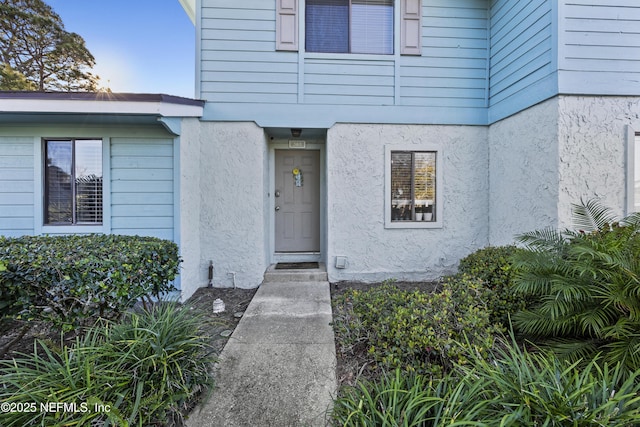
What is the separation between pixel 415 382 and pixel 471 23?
5.86 m

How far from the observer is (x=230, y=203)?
4.82 m

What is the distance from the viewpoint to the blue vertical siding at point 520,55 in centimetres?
377

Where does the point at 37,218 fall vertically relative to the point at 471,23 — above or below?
below

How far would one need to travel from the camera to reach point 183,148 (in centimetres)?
439

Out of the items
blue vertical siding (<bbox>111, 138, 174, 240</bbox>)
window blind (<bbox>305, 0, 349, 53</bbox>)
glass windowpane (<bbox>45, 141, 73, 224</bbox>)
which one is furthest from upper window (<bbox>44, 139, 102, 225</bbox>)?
window blind (<bbox>305, 0, 349, 53</bbox>)

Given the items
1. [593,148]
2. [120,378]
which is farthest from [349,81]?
[120,378]

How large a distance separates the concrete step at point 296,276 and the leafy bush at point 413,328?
177 cm

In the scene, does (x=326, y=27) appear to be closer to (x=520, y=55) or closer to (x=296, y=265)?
(x=520, y=55)

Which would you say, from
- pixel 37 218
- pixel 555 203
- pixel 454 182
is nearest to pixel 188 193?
pixel 37 218

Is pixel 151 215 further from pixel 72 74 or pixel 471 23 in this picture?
pixel 72 74

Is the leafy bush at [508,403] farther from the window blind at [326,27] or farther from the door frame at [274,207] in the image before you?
the window blind at [326,27]

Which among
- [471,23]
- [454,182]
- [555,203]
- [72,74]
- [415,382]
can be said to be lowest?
[415,382]

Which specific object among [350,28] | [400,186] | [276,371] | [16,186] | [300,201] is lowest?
[276,371]

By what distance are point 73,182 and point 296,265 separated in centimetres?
388
